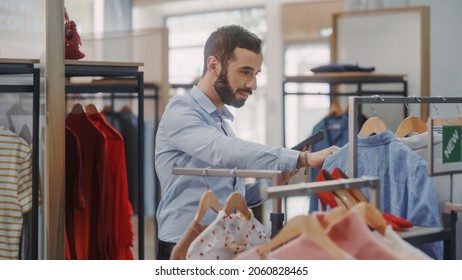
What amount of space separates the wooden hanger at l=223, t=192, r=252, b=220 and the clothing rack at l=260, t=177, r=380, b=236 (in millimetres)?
108

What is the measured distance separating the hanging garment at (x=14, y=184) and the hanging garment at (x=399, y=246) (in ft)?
5.05

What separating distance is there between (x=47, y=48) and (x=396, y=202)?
1.35 m

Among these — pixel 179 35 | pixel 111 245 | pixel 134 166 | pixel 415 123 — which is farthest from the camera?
pixel 179 35

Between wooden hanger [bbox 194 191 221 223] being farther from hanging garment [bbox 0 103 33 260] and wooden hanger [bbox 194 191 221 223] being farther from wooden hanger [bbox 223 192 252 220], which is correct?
hanging garment [bbox 0 103 33 260]

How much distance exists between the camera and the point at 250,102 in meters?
5.61

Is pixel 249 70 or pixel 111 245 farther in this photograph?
pixel 111 245

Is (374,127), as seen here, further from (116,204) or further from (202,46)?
(202,46)

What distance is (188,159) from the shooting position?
6.47 ft

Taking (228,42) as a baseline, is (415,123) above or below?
below

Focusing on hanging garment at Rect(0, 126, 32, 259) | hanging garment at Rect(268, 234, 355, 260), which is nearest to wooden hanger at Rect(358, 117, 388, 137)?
hanging garment at Rect(268, 234, 355, 260)

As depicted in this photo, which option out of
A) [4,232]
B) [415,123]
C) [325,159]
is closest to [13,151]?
[4,232]

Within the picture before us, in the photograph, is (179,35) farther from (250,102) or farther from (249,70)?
(249,70)

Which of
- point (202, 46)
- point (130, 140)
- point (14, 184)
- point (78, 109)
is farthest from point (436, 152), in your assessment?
point (202, 46)

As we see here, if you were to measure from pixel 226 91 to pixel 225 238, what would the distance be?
1.77 feet
